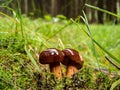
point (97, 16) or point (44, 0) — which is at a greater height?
point (44, 0)

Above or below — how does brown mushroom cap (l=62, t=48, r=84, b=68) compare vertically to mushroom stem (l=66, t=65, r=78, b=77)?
above

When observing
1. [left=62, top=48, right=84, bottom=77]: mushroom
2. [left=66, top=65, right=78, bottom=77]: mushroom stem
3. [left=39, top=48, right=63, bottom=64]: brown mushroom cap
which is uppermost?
[left=39, top=48, right=63, bottom=64]: brown mushroom cap

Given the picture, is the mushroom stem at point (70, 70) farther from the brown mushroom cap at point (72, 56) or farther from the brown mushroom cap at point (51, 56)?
the brown mushroom cap at point (51, 56)

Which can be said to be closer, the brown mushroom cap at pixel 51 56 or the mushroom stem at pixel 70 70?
the brown mushroom cap at pixel 51 56

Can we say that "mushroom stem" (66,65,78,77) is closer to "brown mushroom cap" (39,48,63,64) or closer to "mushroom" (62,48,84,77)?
"mushroom" (62,48,84,77)

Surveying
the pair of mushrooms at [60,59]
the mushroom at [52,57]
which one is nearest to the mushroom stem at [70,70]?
the pair of mushrooms at [60,59]

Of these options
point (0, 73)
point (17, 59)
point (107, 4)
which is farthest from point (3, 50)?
point (107, 4)

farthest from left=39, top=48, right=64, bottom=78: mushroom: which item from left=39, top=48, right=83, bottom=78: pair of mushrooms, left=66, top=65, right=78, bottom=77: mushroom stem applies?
left=66, top=65, right=78, bottom=77: mushroom stem

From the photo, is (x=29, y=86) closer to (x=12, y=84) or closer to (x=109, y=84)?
(x=12, y=84)
